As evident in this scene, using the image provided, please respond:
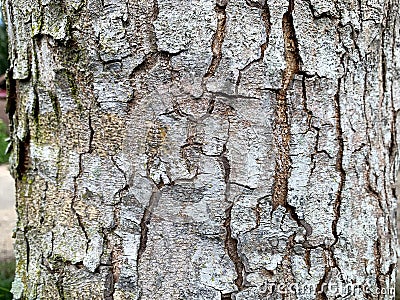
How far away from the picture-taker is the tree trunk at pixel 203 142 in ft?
2.71

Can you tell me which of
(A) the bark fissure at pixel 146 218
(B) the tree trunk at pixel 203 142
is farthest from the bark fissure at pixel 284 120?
(A) the bark fissure at pixel 146 218

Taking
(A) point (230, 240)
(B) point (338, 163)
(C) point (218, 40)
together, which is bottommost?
(A) point (230, 240)

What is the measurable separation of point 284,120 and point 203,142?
136mm

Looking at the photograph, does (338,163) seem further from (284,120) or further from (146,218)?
(146,218)

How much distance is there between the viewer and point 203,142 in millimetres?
837

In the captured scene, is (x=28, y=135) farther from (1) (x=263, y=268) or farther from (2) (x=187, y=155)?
(1) (x=263, y=268)

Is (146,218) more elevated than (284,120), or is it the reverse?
(284,120)

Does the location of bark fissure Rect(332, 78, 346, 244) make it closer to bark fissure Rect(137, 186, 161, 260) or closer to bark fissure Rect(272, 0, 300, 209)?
bark fissure Rect(272, 0, 300, 209)

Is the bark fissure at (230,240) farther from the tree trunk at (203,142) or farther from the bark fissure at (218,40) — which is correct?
the bark fissure at (218,40)

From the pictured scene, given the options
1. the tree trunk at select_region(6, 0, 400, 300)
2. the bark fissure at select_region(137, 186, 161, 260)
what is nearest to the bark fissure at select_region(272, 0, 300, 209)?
the tree trunk at select_region(6, 0, 400, 300)

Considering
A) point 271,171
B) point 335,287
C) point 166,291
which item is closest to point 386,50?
point 271,171

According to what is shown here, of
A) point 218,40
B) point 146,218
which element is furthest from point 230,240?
point 218,40

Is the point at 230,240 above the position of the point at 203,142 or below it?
below

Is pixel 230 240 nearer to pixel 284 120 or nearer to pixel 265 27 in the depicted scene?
pixel 284 120
